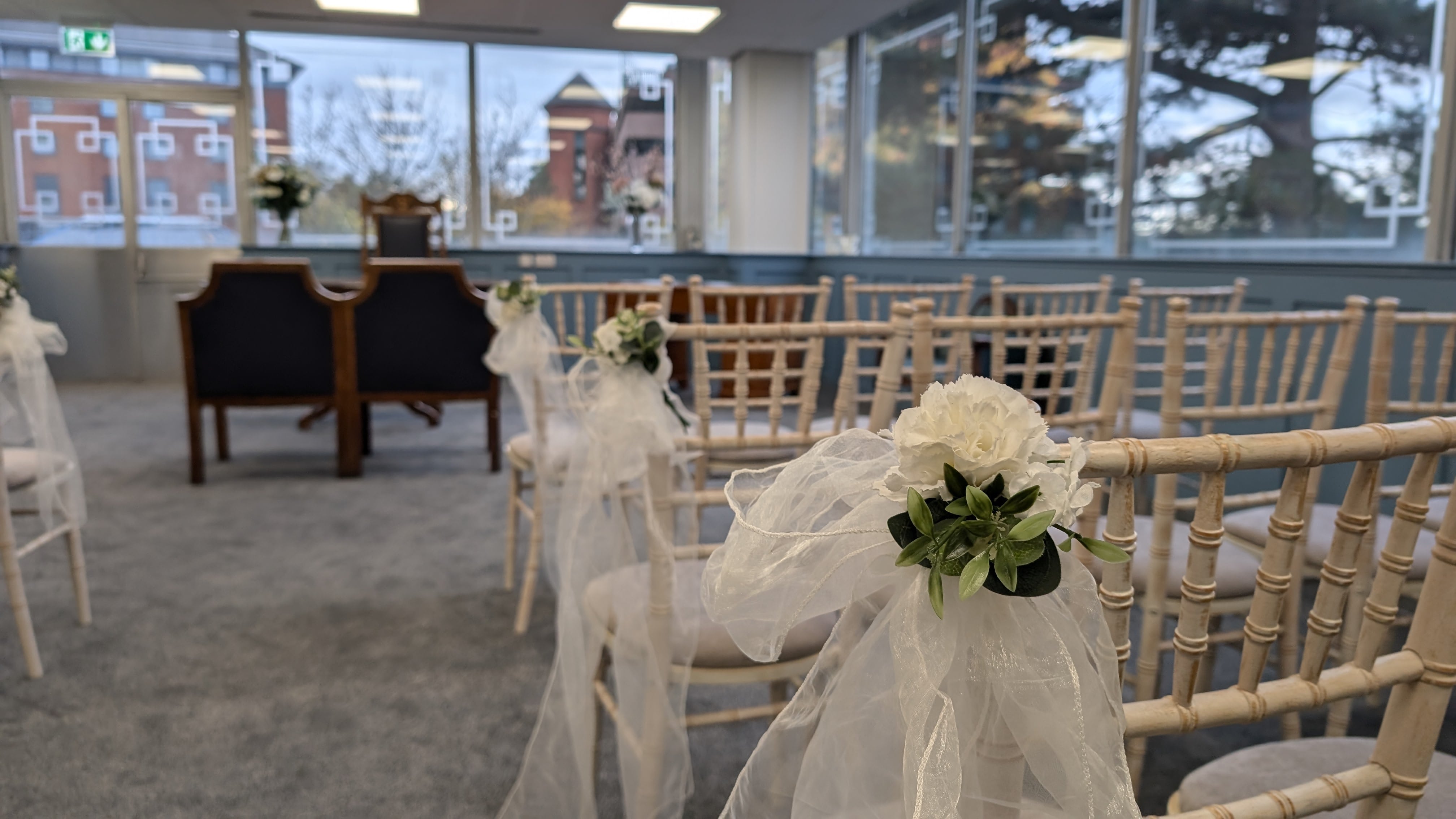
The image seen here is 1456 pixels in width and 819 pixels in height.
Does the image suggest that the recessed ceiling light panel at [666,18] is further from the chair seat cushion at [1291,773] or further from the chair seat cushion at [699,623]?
the chair seat cushion at [1291,773]

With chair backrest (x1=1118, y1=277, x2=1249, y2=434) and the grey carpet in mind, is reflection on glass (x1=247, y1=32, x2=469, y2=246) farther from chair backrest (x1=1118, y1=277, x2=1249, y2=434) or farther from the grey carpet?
chair backrest (x1=1118, y1=277, x2=1249, y2=434)

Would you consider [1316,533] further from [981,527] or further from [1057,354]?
[981,527]

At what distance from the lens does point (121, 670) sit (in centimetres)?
224

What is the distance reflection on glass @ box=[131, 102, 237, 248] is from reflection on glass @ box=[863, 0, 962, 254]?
4.54m

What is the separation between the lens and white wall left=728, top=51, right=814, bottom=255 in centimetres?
726

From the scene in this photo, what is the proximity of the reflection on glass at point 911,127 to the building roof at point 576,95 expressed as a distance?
7.14 ft

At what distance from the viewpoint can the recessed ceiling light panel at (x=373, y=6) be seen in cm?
607

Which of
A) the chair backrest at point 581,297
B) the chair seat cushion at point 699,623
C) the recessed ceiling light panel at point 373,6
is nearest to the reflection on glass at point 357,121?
the recessed ceiling light panel at point 373,6

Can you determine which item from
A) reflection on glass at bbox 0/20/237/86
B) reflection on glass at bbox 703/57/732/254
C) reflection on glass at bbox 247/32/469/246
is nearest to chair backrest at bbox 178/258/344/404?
reflection on glass at bbox 247/32/469/246

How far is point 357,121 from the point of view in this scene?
23.9ft

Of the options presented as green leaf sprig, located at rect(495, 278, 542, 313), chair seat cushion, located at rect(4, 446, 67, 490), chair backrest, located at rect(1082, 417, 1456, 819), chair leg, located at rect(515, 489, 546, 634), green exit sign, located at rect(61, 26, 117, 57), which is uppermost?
green exit sign, located at rect(61, 26, 117, 57)

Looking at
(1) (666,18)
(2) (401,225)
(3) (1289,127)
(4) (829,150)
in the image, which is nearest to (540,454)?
(3) (1289,127)

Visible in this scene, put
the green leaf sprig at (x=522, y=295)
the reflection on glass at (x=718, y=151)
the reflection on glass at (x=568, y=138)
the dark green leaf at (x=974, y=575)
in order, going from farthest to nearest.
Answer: the reflection on glass at (x=718, y=151)
the reflection on glass at (x=568, y=138)
the green leaf sprig at (x=522, y=295)
the dark green leaf at (x=974, y=575)

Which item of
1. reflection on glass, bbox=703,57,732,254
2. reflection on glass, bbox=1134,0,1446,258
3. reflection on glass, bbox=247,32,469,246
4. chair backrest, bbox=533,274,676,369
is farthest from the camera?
reflection on glass, bbox=703,57,732,254
